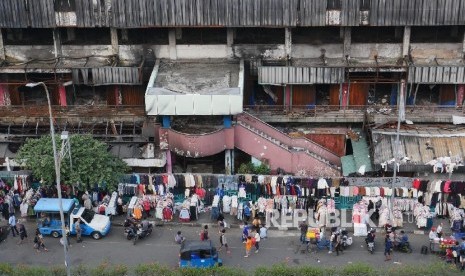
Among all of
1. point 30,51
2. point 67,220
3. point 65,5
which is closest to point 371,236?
point 67,220

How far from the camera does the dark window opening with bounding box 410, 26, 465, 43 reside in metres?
44.9

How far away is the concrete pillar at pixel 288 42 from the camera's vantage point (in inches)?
1761

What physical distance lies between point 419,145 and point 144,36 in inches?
744

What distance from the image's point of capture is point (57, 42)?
150 feet

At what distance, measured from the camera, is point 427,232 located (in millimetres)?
39312

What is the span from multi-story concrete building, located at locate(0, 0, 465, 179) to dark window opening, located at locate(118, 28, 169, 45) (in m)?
0.07

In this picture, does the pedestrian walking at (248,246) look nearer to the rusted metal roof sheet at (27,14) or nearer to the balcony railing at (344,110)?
the balcony railing at (344,110)

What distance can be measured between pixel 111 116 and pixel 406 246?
66.7 ft

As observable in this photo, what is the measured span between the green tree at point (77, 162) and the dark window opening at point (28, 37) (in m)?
8.17

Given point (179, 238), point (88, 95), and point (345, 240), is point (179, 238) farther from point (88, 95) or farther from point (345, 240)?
point (88, 95)

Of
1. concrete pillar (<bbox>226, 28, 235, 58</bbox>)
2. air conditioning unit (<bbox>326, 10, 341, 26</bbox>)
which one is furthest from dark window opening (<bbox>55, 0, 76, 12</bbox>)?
air conditioning unit (<bbox>326, 10, 341, 26</bbox>)

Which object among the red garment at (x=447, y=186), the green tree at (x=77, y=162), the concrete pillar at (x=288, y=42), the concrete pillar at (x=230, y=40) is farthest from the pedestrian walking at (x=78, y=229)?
the red garment at (x=447, y=186)

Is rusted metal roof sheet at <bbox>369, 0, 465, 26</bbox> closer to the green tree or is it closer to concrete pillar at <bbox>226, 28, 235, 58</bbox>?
concrete pillar at <bbox>226, 28, 235, 58</bbox>

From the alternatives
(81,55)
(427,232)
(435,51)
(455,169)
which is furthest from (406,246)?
(81,55)
